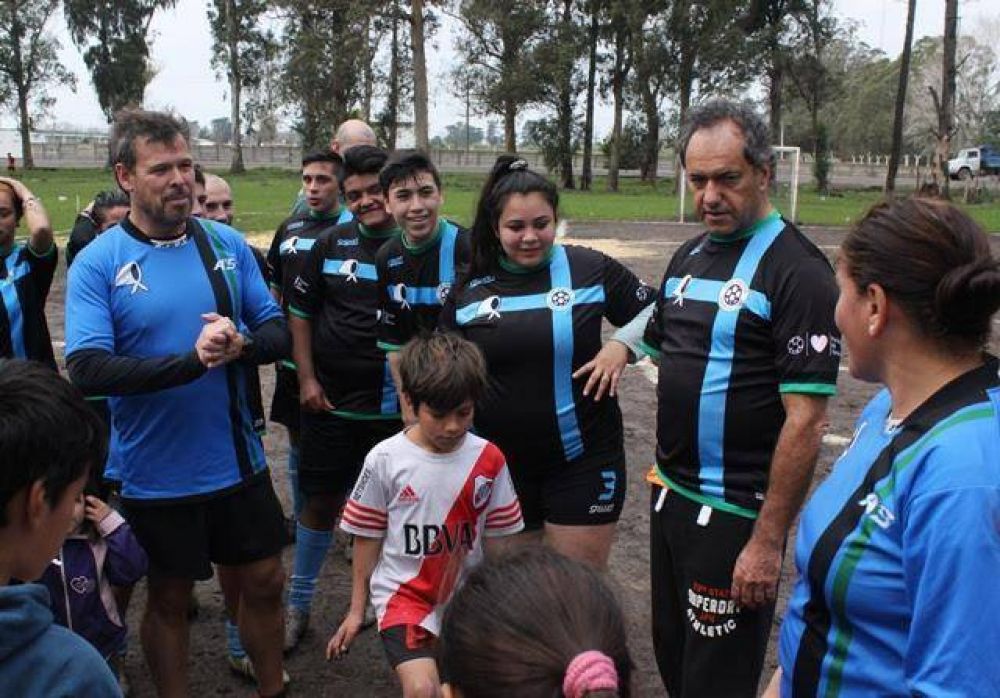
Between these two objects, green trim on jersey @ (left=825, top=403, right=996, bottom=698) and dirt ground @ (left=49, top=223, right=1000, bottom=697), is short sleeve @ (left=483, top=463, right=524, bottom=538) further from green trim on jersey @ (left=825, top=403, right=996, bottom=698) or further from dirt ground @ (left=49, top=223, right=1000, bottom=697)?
green trim on jersey @ (left=825, top=403, right=996, bottom=698)

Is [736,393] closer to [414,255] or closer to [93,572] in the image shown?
[414,255]

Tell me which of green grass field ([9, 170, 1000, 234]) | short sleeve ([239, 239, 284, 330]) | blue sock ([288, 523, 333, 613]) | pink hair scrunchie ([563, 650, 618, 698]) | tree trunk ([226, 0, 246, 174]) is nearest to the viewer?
pink hair scrunchie ([563, 650, 618, 698])

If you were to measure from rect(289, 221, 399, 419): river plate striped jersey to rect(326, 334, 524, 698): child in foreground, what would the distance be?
1435 mm

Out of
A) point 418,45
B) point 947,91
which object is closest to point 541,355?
point 947,91

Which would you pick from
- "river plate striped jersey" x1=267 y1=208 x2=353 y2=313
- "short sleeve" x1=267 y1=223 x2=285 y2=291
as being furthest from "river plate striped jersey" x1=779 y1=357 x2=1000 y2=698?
"short sleeve" x1=267 y1=223 x2=285 y2=291

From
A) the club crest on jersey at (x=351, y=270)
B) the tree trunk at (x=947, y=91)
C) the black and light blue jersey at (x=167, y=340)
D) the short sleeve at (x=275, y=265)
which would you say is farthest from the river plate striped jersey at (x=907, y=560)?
the tree trunk at (x=947, y=91)

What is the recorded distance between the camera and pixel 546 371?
358cm

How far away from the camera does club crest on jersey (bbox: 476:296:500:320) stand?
364cm

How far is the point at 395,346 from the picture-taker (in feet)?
14.4

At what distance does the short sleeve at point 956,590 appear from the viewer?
5.16 ft

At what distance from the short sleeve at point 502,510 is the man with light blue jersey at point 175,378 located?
0.96m

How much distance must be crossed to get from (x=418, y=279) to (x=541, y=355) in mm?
997

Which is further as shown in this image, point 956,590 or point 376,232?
point 376,232

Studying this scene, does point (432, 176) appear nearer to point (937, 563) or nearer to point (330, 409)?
point (330, 409)
